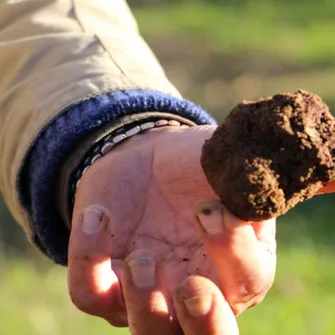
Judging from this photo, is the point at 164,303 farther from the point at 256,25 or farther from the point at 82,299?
the point at 256,25

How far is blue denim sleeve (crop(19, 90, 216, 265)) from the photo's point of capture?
190cm

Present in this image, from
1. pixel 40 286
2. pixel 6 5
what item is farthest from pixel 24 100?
pixel 40 286

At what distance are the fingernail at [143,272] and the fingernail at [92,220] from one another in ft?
0.36

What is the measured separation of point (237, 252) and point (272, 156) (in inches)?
7.2

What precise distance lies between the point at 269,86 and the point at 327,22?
1955 mm

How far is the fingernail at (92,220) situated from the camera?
5.21 feet

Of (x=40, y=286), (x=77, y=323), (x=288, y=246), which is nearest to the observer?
(x=77, y=323)

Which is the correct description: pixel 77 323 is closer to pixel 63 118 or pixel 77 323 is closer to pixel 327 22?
Answer: pixel 63 118

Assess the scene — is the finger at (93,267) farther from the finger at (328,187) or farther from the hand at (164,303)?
the finger at (328,187)

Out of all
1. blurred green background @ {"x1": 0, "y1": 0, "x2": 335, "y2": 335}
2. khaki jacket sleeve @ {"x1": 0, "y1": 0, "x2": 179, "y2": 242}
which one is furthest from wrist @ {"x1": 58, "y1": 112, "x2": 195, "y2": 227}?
blurred green background @ {"x1": 0, "y1": 0, "x2": 335, "y2": 335}

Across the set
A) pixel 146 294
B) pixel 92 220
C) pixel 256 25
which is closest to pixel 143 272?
pixel 146 294

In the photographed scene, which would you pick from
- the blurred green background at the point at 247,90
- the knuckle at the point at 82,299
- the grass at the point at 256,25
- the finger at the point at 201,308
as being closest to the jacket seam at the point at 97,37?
the knuckle at the point at 82,299

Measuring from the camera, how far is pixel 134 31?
7.42 feet

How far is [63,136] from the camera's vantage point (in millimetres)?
1893
